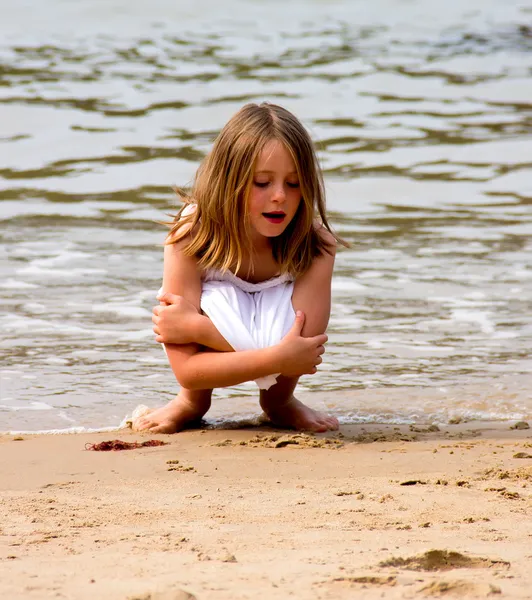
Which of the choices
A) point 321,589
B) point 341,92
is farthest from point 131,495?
point 341,92

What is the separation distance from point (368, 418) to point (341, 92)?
8.38 metres

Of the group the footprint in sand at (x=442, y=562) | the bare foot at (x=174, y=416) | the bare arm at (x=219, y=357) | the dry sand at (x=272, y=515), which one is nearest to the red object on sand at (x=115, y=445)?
the dry sand at (x=272, y=515)

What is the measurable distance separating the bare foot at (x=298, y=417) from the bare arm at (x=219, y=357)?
0.62 ft

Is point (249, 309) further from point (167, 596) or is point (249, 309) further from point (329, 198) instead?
point (329, 198)

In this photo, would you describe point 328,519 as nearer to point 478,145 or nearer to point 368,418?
point 368,418

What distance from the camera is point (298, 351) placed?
11.3 feet

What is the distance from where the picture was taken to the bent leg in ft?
12.0

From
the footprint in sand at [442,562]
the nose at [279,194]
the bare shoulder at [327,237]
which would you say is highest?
the nose at [279,194]

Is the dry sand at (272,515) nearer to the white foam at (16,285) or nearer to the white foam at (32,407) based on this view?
the white foam at (32,407)

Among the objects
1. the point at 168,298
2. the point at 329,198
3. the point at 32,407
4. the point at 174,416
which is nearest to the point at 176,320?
the point at 168,298

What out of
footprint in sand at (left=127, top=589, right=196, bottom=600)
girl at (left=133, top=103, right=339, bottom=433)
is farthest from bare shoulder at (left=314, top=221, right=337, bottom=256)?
footprint in sand at (left=127, top=589, right=196, bottom=600)

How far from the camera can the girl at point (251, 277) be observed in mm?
3506

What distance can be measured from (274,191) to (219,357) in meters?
0.57

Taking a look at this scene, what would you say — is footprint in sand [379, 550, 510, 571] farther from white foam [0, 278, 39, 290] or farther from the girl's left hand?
white foam [0, 278, 39, 290]
